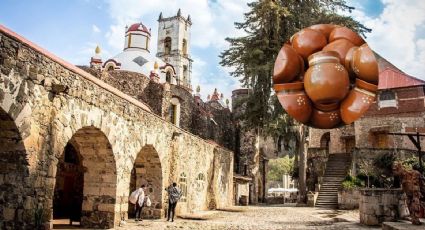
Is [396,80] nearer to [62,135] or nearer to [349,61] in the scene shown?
[62,135]

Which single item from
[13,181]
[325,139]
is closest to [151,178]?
[13,181]

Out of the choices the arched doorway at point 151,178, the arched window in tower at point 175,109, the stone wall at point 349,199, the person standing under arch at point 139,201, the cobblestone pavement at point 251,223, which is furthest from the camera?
the arched window in tower at point 175,109

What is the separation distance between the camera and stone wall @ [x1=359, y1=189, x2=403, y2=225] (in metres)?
11.0

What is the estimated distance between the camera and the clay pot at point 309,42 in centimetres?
200

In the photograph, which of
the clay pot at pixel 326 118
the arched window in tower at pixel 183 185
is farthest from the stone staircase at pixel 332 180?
the clay pot at pixel 326 118

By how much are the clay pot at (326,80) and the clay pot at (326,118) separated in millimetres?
80

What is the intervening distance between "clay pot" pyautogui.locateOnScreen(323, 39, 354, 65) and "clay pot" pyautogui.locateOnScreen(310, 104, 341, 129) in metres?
0.26

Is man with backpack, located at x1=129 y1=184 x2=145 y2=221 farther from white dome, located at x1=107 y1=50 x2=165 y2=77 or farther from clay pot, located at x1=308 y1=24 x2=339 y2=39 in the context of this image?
white dome, located at x1=107 y1=50 x2=165 y2=77

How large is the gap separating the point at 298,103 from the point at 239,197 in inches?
952

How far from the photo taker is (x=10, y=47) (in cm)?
670

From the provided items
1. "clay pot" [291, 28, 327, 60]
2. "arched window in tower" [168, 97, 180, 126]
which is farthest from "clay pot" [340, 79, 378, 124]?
"arched window in tower" [168, 97, 180, 126]

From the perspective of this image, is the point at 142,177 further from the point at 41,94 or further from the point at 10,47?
the point at 10,47

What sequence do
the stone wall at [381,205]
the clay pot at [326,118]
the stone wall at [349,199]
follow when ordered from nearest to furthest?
the clay pot at [326,118]
the stone wall at [381,205]
the stone wall at [349,199]

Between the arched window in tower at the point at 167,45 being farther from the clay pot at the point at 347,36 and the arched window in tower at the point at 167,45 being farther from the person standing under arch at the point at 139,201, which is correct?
the clay pot at the point at 347,36
